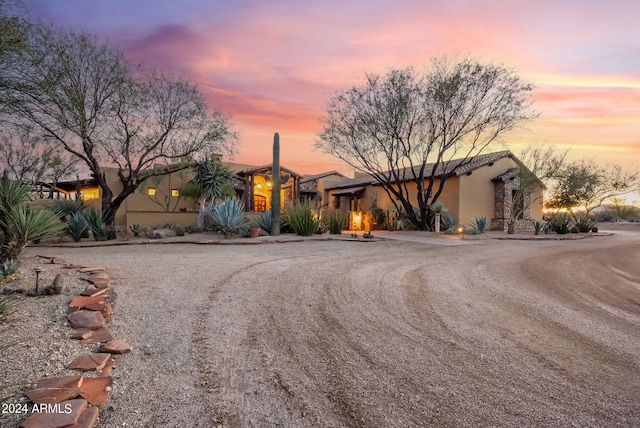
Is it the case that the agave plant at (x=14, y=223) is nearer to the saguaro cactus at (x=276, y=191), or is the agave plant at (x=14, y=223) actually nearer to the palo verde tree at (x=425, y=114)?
the saguaro cactus at (x=276, y=191)

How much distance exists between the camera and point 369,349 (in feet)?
9.89

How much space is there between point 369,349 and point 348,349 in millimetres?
185

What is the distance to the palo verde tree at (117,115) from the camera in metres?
11.3

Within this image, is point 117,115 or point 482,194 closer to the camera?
point 117,115

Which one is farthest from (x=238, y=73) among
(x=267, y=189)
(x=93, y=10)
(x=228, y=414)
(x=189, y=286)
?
(x=267, y=189)

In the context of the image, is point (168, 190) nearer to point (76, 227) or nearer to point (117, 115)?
point (117, 115)

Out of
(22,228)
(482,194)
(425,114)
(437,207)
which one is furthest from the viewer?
(482,194)

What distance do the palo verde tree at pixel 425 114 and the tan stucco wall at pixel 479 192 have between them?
3.50m

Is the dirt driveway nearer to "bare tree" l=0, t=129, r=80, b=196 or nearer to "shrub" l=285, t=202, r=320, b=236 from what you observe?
"shrub" l=285, t=202, r=320, b=236

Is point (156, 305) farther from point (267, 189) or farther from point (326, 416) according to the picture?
point (267, 189)

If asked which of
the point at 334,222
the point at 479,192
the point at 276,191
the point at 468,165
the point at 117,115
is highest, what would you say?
the point at 117,115

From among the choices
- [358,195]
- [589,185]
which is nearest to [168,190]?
[358,195]

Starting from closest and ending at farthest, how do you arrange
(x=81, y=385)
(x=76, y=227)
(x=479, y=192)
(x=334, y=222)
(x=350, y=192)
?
1. (x=81, y=385)
2. (x=76, y=227)
3. (x=334, y=222)
4. (x=479, y=192)
5. (x=350, y=192)

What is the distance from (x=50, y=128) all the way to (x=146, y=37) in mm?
5652
